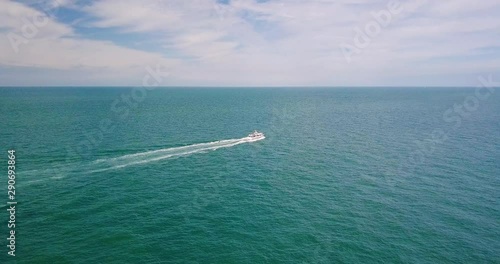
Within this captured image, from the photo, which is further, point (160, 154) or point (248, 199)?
point (160, 154)

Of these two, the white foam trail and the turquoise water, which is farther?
the white foam trail

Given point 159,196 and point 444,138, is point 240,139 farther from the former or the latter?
point 444,138

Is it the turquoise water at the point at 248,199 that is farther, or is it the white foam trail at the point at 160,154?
the white foam trail at the point at 160,154

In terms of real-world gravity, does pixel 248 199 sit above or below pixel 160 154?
below
